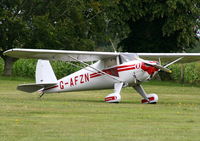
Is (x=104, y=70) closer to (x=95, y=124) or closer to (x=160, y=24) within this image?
(x=95, y=124)

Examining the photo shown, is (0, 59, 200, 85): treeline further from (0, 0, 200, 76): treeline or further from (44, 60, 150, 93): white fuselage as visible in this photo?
(44, 60, 150, 93): white fuselage

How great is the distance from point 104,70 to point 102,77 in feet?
0.80

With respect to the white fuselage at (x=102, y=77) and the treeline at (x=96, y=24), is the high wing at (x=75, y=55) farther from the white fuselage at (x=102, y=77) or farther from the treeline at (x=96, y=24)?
the treeline at (x=96, y=24)

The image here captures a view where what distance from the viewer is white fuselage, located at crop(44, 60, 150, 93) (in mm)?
20078

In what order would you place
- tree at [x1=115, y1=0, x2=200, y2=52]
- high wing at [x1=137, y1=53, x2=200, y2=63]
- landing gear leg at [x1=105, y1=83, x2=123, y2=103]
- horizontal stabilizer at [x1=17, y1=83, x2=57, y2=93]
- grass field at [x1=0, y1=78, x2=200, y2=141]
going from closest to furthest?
grass field at [x1=0, y1=78, x2=200, y2=141] < landing gear leg at [x1=105, y1=83, x2=123, y2=103] < horizontal stabilizer at [x1=17, y1=83, x2=57, y2=93] < high wing at [x1=137, y1=53, x2=200, y2=63] < tree at [x1=115, y1=0, x2=200, y2=52]

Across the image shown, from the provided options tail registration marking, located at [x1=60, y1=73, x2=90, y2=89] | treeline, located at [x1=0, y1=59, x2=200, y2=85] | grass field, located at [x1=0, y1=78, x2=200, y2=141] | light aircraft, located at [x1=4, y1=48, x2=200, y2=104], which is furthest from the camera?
treeline, located at [x1=0, y1=59, x2=200, y2=85]

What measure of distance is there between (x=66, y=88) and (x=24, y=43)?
59.0 feet

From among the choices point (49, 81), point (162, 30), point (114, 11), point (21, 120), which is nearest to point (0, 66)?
point (114, 11)

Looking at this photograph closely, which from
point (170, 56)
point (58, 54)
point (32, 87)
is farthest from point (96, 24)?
point (58, 54)

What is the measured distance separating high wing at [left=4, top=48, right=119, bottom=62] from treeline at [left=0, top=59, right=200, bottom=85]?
2068 cm

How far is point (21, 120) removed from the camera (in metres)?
13.2

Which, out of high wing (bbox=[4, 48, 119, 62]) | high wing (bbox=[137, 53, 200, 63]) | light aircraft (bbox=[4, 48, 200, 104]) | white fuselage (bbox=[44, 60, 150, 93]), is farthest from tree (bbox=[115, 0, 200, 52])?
high wing (bbox=[4, 48, 119, 62])

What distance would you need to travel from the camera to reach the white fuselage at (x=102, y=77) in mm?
20078

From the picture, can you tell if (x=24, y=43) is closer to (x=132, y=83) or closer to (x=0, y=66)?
(x=0, y=66)
